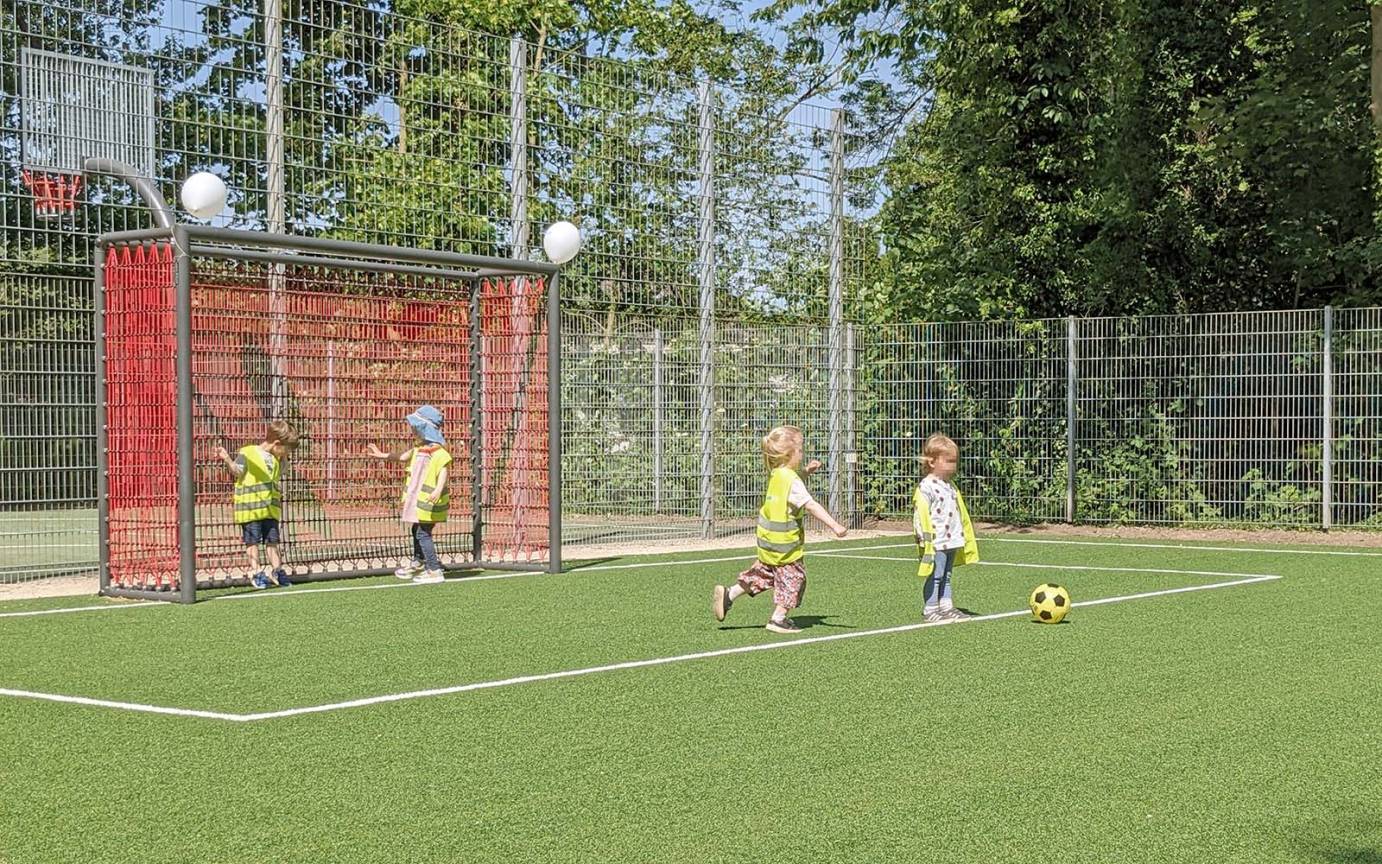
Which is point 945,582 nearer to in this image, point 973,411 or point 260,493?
point 260,493

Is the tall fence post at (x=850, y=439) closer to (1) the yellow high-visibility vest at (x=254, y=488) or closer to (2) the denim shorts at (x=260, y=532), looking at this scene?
(2) the denim shorts at (x=260, y=532)

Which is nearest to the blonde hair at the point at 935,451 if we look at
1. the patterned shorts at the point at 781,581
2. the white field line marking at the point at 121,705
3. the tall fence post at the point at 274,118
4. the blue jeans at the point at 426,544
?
the patterned shorts at the point at 781,581

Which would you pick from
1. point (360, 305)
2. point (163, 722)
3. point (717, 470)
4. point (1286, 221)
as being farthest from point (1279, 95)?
point (163, 722)

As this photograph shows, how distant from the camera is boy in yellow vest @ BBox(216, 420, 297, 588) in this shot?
1323cm

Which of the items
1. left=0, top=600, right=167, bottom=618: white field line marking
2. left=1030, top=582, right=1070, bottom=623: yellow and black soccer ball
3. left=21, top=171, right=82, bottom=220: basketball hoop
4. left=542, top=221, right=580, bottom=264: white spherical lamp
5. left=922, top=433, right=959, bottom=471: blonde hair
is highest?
left=21, top=171, right=82, bottom=220: basketball hoop

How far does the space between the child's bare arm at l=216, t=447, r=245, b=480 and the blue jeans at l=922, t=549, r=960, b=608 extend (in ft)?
18.3

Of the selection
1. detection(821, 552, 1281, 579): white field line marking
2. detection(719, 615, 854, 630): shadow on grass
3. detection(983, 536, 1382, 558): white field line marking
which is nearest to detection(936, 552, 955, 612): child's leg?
detection(719, 615, 854, 630): shadow on grass

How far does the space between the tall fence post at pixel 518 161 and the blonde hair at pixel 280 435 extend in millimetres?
4241

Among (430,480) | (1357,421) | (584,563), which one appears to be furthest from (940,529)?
(1357,421)

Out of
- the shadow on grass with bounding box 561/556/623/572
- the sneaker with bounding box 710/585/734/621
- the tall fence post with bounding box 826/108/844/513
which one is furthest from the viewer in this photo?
the tall fence post with bounding box 826/108/844/513

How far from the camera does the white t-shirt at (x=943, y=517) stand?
10.9 metres

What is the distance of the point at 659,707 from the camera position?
24.1 feet

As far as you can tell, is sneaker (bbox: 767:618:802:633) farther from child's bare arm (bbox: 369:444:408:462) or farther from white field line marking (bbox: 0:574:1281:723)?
child's bare arm (bbox: 369:444:408:462)

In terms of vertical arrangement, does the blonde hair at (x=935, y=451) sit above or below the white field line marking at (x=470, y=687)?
above
